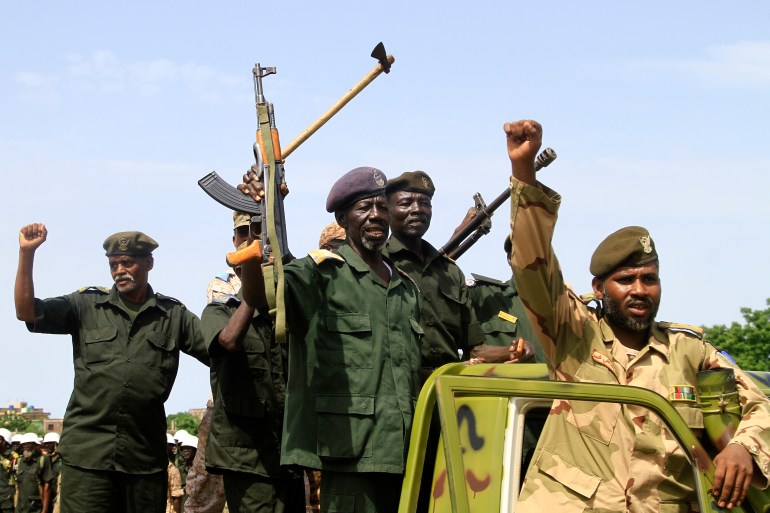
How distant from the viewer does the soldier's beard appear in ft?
13.8

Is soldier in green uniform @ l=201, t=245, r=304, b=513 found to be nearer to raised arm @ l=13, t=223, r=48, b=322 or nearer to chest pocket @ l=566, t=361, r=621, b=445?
raised arm @ l=13, t=223, r=48, b=322

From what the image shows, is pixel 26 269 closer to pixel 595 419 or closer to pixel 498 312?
pixel 498 312

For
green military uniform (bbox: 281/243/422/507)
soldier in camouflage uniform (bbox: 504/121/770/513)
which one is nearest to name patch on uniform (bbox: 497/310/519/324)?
green military uniform (bbox: 281/243/422/507)

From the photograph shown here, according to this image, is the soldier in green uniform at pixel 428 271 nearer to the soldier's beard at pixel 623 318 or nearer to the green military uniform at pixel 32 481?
the soldier's beard at pixel 623 318

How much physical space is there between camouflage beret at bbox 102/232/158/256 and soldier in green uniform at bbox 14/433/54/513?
14524 millimetres

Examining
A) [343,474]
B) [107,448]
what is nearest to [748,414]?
[343,474]

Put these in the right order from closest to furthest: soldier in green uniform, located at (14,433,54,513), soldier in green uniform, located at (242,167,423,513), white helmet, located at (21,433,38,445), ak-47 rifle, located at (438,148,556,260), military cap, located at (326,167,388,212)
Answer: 1. soldier in green uniform, located at (242,167,423,513)
2. military cap, located at (326,167,388,212)
3. ak-47 rifle, located at (438,148,556,260)
4. soldier in green uniform, located at (14,433,54,513)
5. white helmet, located at (21,433,38,445)

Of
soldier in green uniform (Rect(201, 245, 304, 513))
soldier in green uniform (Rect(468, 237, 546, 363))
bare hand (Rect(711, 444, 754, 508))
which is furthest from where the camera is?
soldier in green uniform (Rect(468, 237, 546, 363))

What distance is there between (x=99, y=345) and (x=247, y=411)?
1.01m

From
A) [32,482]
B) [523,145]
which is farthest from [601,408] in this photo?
[32,482]

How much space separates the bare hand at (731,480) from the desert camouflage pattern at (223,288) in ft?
11.6

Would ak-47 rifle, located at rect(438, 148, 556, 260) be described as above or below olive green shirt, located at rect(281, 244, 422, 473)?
above

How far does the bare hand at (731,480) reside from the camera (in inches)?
138

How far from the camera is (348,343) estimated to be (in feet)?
15.5
